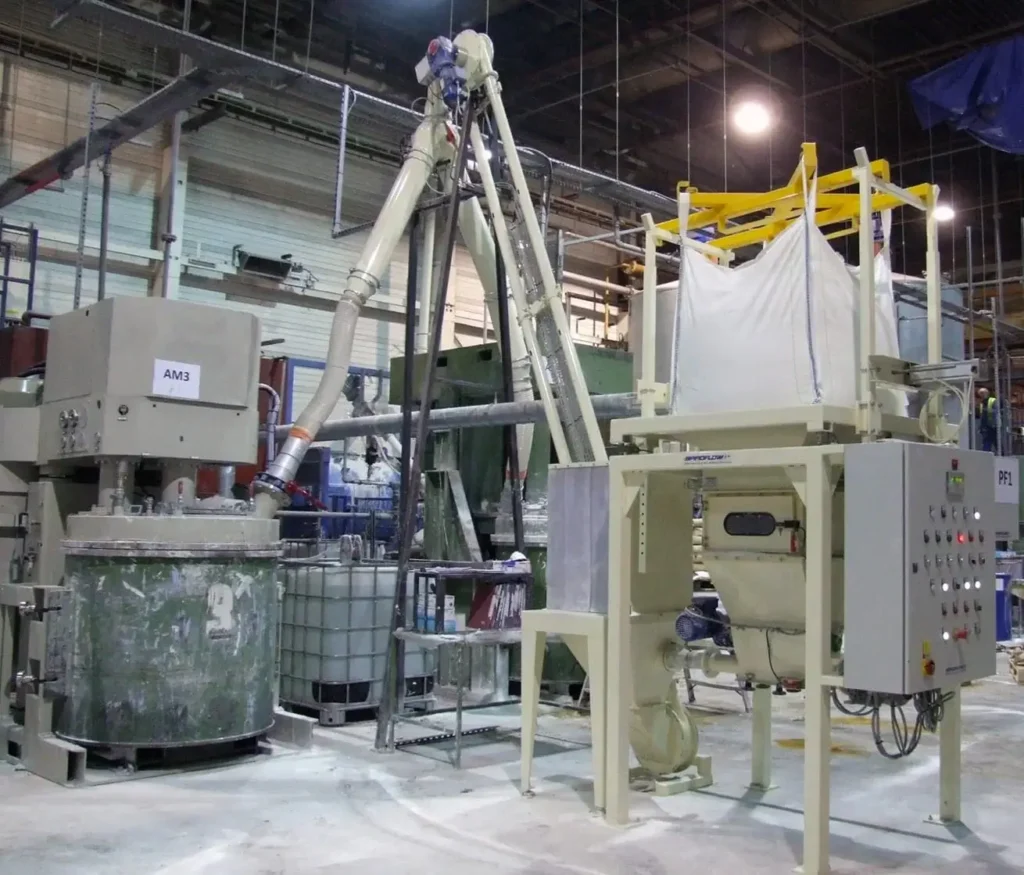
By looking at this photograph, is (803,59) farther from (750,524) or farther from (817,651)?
(817,651)

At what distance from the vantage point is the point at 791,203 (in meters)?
4.82

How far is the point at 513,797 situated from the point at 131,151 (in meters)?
9.58

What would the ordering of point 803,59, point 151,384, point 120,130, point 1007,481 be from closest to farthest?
point 151,384, point 120,130, point 1007,481, point 803,59

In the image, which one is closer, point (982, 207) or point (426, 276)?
point (426, 276)

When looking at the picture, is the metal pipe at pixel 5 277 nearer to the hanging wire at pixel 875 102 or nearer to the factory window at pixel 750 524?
the factory window at pixel 750 524

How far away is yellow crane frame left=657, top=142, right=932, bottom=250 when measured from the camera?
14.6 feet

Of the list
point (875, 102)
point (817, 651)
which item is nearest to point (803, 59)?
point (875, 102)

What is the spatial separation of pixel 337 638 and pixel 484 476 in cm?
217

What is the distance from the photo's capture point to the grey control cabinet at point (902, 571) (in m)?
3.68

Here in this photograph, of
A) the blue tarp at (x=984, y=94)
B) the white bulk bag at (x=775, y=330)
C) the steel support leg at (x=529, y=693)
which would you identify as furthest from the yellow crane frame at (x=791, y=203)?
the blue tarp at (x=984, y=94)

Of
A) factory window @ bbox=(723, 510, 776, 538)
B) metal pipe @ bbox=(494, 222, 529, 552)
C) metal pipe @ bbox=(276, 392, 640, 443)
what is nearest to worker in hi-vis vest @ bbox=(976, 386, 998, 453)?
metal pipe @ bbox=(494, 222, 529, 552)

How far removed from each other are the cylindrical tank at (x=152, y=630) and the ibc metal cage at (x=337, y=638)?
114 cm

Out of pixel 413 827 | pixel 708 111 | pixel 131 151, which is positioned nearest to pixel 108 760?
pixel 413 827

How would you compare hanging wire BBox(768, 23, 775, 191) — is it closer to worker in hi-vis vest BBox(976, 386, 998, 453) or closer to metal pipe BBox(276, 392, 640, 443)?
worker in hi-vis vest BBox(976, 386, 998, 453)
